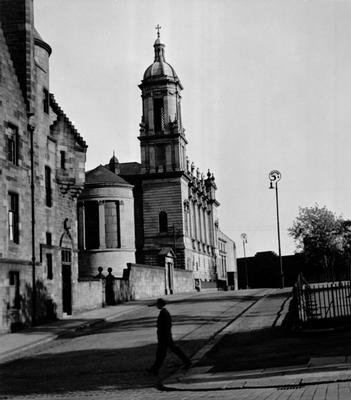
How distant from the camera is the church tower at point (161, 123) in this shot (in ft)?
235

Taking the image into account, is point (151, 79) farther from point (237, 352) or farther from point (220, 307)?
point (237, 352)

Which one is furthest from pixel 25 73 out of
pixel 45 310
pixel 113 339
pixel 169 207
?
pixel 169 207

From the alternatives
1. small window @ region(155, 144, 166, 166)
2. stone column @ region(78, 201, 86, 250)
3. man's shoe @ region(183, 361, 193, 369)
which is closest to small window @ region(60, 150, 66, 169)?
man's shoe @ region(183, 361, 193, 369)

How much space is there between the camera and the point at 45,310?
96.6 feet

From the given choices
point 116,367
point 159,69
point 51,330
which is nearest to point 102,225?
point 159,69

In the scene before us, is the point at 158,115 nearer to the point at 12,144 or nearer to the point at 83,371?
the point at 12,144

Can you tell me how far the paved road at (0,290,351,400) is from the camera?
37.1ft

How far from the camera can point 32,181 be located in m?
28.8

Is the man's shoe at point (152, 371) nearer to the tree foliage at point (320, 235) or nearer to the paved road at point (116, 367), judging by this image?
the paved road at point (116, 367)

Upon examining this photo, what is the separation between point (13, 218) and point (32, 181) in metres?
2.18

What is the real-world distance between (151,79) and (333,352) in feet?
197

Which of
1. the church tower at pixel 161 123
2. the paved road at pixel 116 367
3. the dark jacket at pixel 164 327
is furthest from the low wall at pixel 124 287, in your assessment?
the dark jacket at pixel 164 327

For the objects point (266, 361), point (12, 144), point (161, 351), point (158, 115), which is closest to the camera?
point (161, 351)

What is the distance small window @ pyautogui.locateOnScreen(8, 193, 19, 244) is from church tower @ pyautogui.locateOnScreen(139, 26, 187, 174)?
44.0 meters
